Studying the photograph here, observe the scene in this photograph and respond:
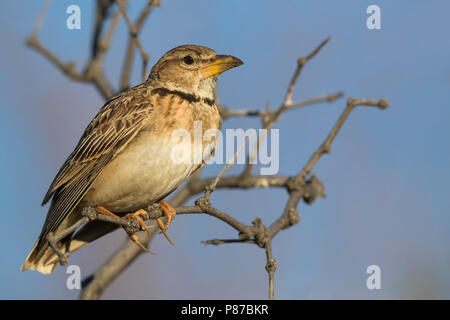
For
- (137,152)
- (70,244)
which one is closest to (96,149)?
(137,152)

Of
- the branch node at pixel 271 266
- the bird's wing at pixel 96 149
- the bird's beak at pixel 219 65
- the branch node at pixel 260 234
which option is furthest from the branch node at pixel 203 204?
the bird's beak at pixel 219 65

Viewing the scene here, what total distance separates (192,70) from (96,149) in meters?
1.25

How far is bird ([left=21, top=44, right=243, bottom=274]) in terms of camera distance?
239 inches

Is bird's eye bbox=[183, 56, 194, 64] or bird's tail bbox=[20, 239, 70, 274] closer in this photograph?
bird's tail bbox=[20, 239, 70, 274]

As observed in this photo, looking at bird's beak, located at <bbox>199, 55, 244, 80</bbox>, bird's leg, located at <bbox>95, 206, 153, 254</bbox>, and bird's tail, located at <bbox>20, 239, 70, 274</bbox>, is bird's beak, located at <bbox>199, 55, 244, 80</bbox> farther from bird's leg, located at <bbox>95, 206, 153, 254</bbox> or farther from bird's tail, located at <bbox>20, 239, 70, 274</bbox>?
bird's tail, located at <bbox>20, 239, 70, 274</bbox>

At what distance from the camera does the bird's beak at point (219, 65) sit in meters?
6.35

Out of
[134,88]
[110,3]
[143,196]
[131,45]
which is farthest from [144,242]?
[110,3]

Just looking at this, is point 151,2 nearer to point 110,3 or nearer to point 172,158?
point 110,3

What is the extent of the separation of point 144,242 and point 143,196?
1.20m

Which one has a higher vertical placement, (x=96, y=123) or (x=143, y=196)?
(x=96, y=123)

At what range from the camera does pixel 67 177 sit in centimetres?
643

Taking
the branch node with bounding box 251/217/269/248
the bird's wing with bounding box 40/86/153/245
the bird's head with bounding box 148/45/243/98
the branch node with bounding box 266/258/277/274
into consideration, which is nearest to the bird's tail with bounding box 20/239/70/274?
the bird's wing with bounding box 40/86/153/245

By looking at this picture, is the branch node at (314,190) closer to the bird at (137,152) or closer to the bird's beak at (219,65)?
the bird at (137,152)

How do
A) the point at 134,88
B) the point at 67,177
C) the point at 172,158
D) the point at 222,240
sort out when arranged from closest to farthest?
the point at 222,240
the point at 172,158
the point at 67,177
the point at 134,88
